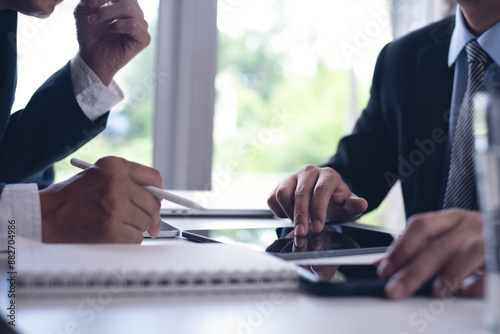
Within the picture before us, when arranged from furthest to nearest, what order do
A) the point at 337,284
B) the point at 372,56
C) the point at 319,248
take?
the point at 372,56
the point at 319,248
the point at 337,284

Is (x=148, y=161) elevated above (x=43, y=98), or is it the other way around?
(x=43, y=98)

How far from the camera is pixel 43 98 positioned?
1209 mm

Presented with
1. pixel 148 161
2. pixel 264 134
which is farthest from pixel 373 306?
pixel 264 134

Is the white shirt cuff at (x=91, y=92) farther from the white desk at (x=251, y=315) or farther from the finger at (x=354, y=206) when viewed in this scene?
the white desk at (x=251, y=315)

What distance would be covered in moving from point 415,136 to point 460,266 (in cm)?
91

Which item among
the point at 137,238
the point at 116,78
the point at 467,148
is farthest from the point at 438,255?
the point at 116,78

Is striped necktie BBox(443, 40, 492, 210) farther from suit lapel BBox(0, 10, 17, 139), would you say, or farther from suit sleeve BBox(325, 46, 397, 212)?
suit lapel BBox(0, 10, 17, 139)

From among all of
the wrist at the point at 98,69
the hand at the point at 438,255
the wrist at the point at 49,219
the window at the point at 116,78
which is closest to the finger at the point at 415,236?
the hand at the point at 438,255

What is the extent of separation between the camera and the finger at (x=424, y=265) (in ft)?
1.50

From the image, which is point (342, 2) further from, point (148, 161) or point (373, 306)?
point (373, 306)

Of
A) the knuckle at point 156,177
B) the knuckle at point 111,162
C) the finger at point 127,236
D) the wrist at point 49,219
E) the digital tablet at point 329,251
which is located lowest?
the digital tablet at point 329,251

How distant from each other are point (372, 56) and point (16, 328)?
94.9 inches

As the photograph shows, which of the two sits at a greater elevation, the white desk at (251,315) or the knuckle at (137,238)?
the knuckle at (137,238)

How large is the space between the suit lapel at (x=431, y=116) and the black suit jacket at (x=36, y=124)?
85 cm
